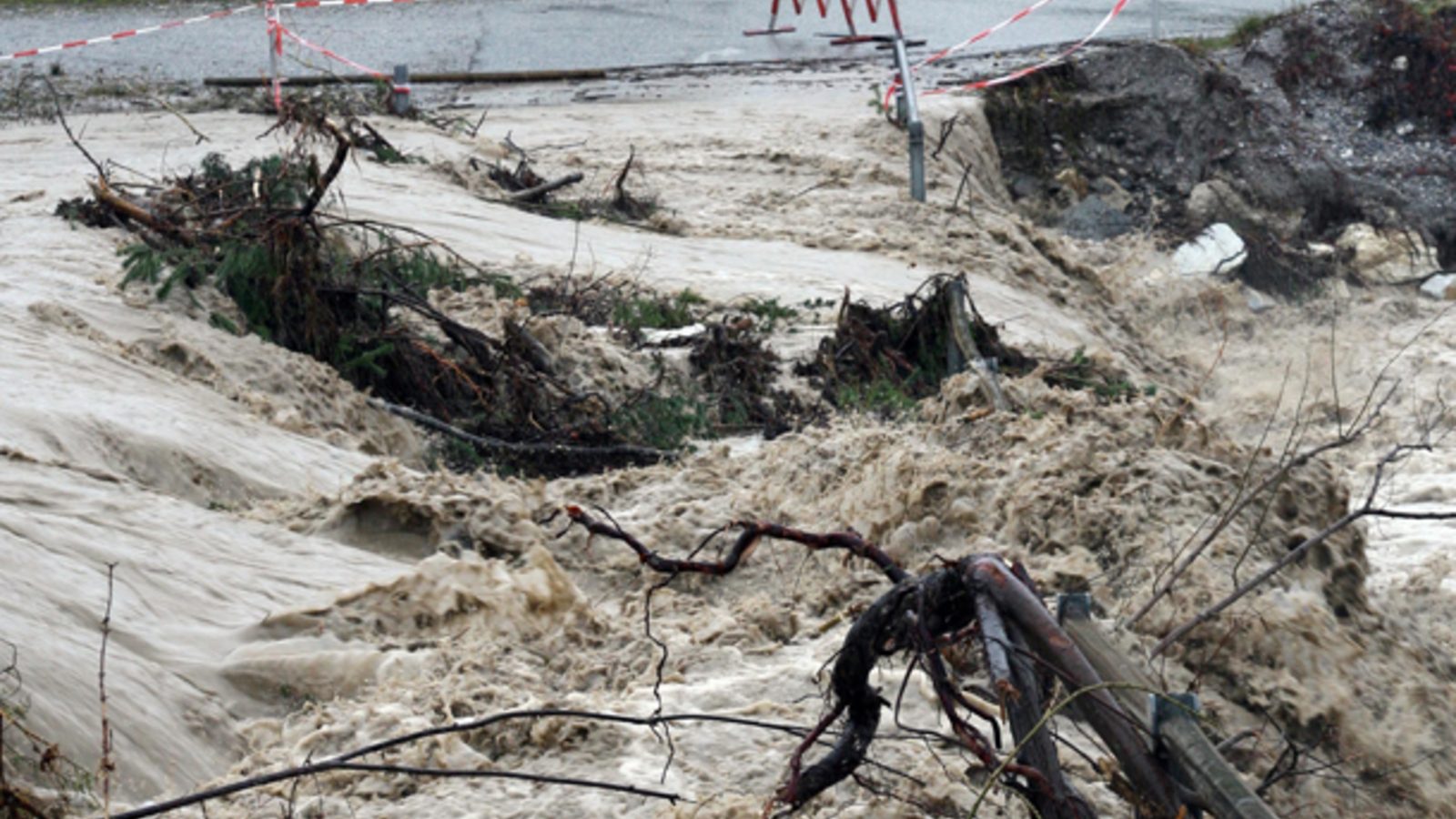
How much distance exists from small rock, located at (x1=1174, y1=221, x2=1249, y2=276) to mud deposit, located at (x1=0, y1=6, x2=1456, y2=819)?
2786mm

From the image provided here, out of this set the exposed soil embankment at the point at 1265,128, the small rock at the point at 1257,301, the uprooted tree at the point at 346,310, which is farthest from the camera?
the exposed soil embankment at the point at 1265,128

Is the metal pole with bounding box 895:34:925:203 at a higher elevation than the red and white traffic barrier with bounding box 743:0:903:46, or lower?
lower

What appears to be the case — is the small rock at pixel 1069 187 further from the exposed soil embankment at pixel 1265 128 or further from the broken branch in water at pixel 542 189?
the broken branch in water at pixel 542 189

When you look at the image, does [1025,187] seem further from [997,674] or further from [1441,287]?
[997,674]

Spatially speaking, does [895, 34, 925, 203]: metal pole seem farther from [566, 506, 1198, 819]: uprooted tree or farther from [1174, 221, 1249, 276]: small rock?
[566, 506, 1198, 819]: uprooted tree

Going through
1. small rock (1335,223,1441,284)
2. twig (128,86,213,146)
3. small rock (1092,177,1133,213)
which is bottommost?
small rock (1335,223,1441,284)

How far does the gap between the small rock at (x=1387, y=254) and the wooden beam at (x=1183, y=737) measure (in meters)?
9.55

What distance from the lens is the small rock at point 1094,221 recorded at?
11609mm

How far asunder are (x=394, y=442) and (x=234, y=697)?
280 cm

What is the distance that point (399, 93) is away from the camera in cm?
1053

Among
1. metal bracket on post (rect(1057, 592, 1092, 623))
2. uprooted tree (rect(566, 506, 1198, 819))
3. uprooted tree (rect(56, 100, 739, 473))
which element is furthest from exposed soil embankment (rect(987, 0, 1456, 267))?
uprooted tree (rect(566, 506, 1198, 819))

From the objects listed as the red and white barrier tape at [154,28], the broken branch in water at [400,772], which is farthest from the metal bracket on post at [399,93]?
the broken branch in water at [400,772]

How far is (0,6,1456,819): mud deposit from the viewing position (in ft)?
11.1

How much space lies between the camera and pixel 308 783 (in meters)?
3.26
